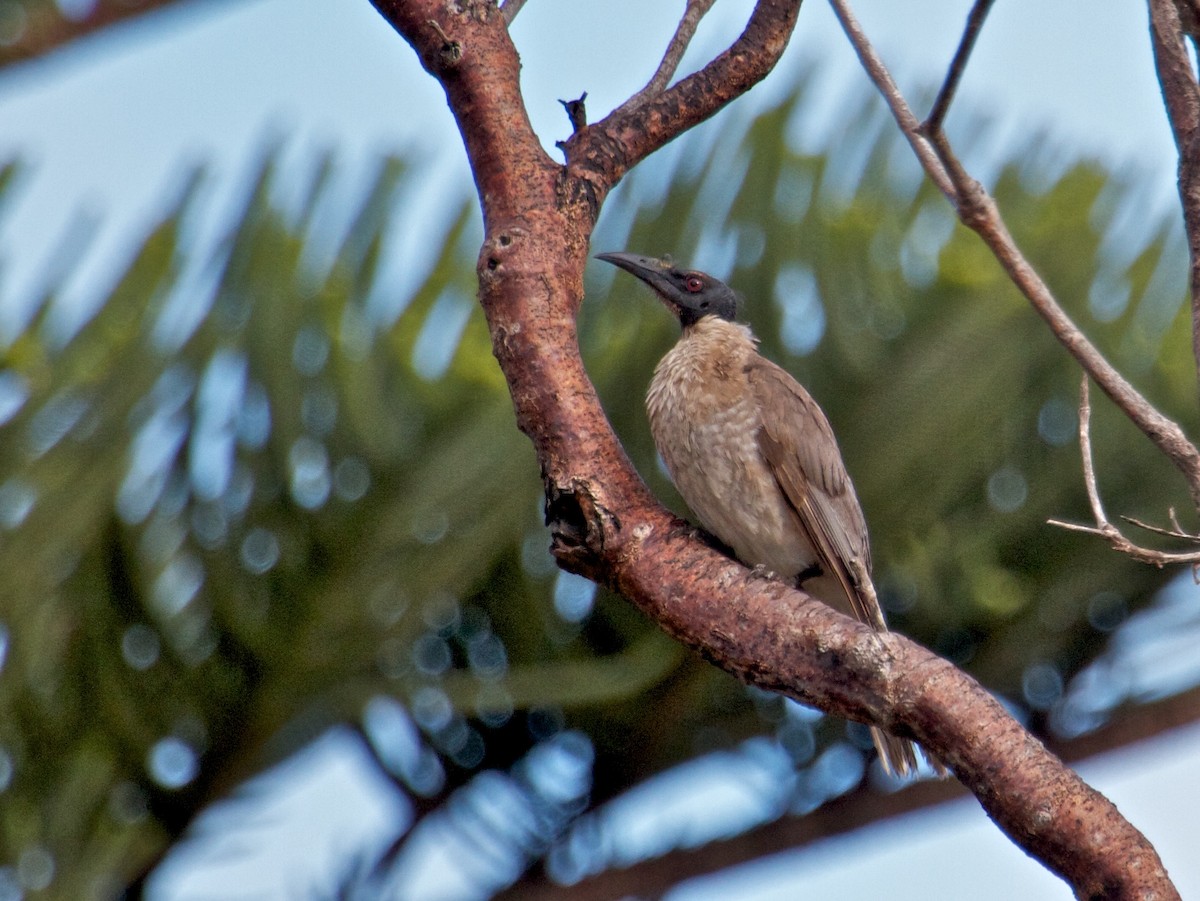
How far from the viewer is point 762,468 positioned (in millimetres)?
4238

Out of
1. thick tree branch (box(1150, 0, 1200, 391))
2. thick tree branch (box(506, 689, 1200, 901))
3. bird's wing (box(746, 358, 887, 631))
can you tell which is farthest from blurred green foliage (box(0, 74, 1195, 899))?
thick tree branch (box(1150, 0, 1200, 391))

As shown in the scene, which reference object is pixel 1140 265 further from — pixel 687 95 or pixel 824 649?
pixel 824 649

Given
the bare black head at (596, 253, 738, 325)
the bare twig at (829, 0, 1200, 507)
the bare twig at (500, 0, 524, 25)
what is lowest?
the bare twig at (829, 0, 1200, 507)

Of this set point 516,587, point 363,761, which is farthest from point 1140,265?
point 363,761

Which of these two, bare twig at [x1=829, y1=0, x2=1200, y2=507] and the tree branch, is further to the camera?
the tree branch

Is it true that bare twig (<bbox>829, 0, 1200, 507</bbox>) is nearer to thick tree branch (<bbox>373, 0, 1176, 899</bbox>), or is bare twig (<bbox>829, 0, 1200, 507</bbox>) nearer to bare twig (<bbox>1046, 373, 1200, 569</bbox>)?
bare twig (<bbox>1046, 373, 1200, 569</bbox>)

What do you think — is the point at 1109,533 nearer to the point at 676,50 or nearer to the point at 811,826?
the point at 676,50

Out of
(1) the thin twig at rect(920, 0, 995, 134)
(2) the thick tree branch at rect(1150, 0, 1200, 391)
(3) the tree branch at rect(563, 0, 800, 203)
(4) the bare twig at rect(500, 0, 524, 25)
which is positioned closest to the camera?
(1) the thin twig at rect(920, 0, 995, 134)

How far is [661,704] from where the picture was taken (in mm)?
5203

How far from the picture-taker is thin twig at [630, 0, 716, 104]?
2.79 meters

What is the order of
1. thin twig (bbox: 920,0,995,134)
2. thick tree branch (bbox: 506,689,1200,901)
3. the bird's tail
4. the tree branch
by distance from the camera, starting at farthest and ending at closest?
thick tree branch (bbox: 506,689,1200,901) → the bird's tail → the tree branch → thin twig (bbox: 920,0,995,134)

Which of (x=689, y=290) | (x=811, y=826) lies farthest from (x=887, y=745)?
(x=689, y=290)

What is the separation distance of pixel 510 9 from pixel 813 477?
5.71 feet

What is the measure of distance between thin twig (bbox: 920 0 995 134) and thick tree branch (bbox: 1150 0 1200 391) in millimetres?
375
